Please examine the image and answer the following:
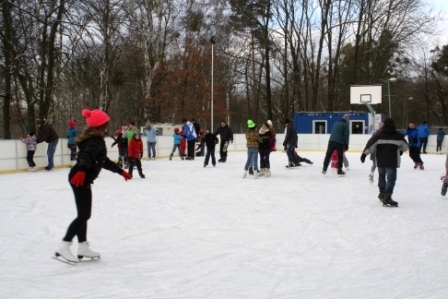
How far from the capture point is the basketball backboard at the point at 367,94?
28188 mm

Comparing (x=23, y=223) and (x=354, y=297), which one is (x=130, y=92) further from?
(x=354, y=297)

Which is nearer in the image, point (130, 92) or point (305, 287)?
point (305, 287)

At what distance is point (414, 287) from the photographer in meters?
4.09

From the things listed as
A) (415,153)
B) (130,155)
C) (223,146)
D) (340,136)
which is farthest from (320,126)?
(130,155)

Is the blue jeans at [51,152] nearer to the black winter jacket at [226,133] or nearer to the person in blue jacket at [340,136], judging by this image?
the black winter jacket at [226,133]

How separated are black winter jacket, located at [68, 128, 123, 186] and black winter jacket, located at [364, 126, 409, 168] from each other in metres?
4.78

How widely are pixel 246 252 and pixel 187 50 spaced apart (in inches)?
1237

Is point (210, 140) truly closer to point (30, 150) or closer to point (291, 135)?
point (291, 135)

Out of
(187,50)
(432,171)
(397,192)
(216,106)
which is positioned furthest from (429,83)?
→ (397,192)

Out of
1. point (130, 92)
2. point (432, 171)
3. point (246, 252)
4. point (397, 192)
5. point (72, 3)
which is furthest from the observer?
point (130, 92)

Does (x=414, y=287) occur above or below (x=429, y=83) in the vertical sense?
below

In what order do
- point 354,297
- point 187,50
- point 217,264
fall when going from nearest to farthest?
1. point 354,297
2. point 217,264
3. point 187,50

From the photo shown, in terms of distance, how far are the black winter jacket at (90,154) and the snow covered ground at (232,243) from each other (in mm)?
873

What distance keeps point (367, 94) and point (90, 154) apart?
25.8 metres
